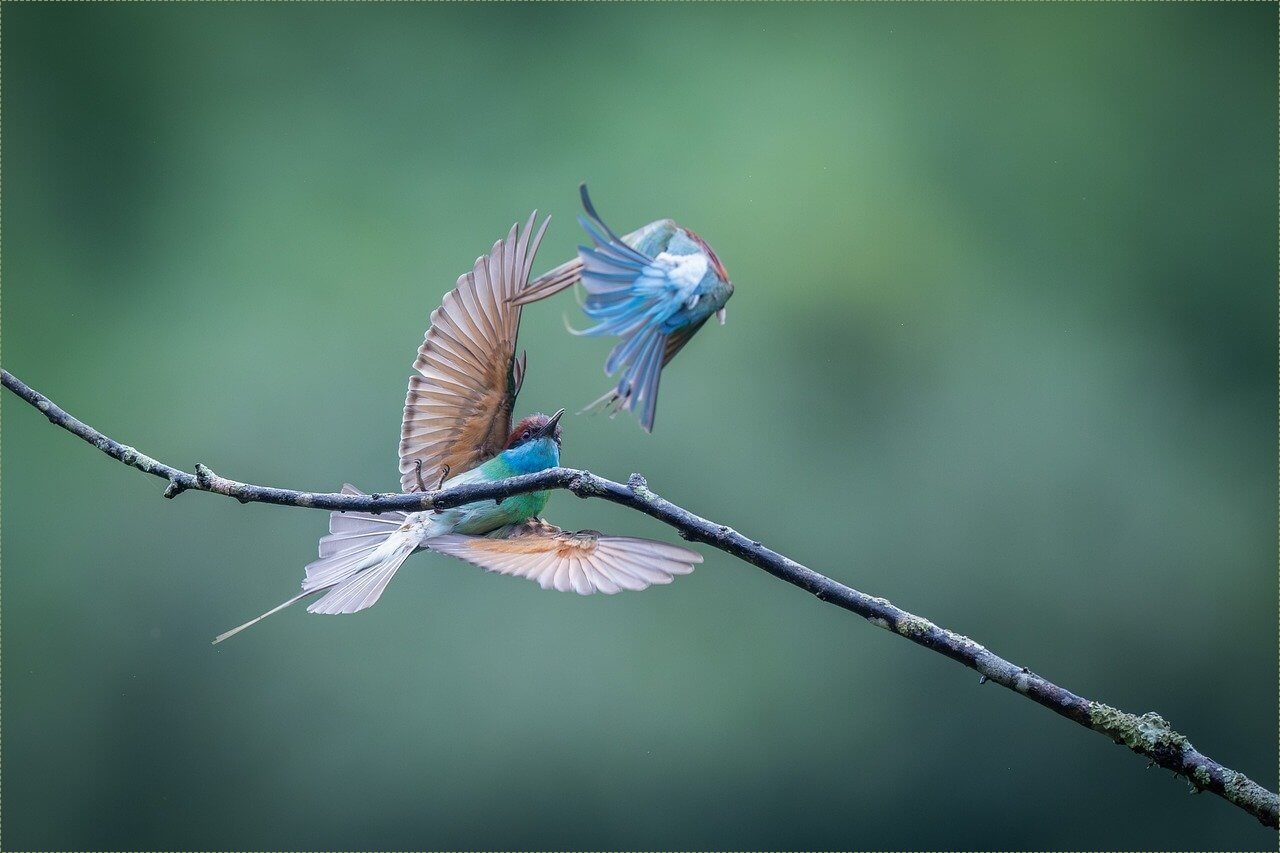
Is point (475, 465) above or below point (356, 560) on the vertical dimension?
above

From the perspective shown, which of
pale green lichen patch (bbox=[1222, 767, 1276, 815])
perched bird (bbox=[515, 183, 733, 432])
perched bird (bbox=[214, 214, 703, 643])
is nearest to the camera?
pale green lichen patch (bbox=[1222, 767, 1276, 815])

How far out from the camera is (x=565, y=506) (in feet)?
11.1

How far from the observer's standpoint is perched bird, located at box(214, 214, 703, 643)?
173 cm

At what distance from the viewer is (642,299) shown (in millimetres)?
1613

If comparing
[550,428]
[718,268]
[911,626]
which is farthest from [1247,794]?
[550,428]

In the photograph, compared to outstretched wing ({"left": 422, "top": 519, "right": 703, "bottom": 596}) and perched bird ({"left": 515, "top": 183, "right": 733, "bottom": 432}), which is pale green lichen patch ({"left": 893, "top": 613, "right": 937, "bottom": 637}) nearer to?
outstretched wing ({"left": 422, "top": 519, "right": 703, "bottom": 596})

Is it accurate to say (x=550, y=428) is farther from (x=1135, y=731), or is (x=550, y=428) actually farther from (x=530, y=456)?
(x=1135, y=731)

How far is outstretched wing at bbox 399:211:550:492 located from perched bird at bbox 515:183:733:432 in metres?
0.21

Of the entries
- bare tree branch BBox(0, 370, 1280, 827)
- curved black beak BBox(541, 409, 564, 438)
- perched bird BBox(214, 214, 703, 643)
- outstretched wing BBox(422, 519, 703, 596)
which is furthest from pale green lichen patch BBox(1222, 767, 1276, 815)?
curved black beak BBox(541, 409, 564, 438)

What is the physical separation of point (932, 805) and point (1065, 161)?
248 cm

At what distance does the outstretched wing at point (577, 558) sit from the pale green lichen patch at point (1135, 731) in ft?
1.69

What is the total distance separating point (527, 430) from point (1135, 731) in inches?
44.0

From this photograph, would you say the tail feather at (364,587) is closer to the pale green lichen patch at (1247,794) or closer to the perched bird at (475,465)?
the perched bird at (475,465)

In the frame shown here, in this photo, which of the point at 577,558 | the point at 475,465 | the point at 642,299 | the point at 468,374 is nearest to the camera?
the point at 642,299
